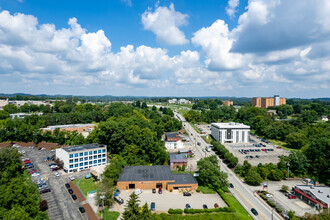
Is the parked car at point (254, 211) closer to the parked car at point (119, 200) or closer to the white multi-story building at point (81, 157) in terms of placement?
the parked car at point (119, 200)

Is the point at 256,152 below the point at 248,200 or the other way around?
the other way around

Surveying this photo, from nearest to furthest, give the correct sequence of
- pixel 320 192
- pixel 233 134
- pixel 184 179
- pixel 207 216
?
pixel 207 216 → pixel 320 192 → pixel 184 179 → pixel 233 134

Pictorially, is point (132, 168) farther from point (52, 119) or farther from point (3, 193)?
point (52, 119)

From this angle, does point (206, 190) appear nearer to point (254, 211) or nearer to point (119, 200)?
point (254, 211)

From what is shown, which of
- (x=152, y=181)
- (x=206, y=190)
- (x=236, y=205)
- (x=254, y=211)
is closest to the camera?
(x=254, y=211)

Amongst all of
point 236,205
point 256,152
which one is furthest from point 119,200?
point 256,152

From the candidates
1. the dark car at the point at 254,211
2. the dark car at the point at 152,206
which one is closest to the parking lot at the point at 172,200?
the dark car at the point at 152,206

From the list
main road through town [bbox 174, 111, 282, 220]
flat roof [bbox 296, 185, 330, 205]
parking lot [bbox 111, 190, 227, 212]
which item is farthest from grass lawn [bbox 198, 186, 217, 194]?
flat roof [bbox 296, 185, 330, 205]
